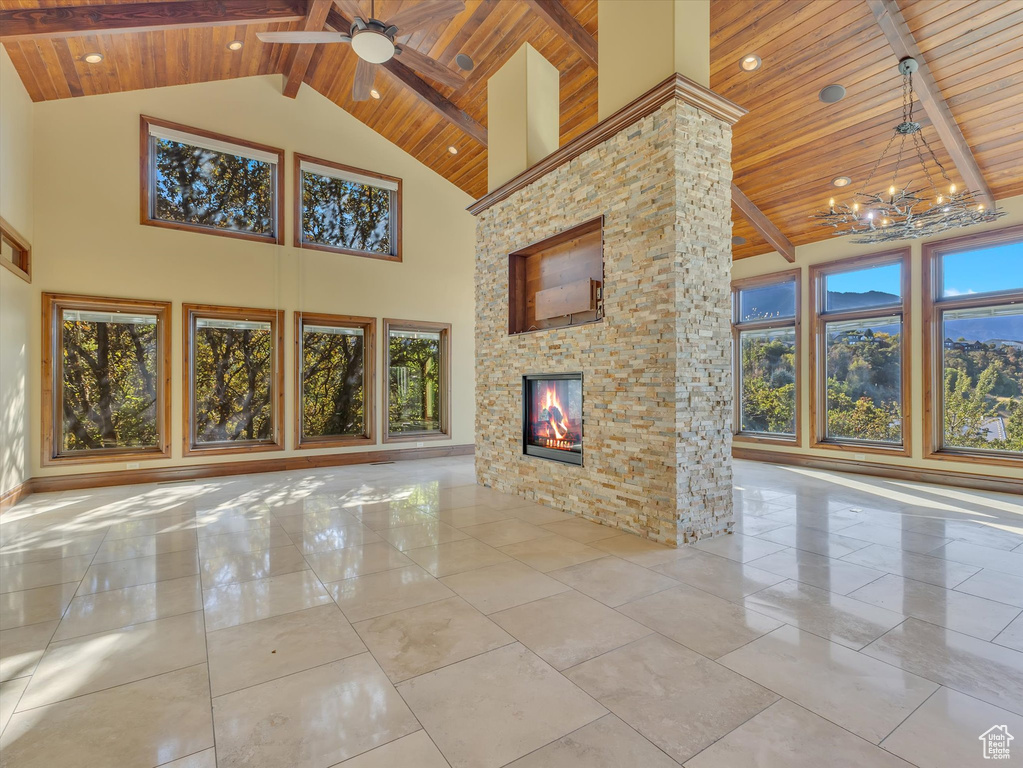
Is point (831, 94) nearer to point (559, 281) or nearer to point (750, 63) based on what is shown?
point (750, 63)

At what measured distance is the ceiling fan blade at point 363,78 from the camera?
16.6ft

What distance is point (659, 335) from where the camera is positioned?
3725 mm

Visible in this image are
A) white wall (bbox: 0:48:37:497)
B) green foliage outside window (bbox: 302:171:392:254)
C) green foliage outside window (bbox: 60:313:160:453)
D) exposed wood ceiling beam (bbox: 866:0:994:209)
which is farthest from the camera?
green foliage outside window (bbox: 302:171:392:254)

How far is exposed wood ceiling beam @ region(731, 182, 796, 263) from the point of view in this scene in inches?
272

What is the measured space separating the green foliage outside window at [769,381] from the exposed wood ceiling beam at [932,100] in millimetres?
2773

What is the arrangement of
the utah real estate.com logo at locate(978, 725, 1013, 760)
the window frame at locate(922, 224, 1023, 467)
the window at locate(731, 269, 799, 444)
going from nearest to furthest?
the utah real estate.com logo at locate(978, 725, 1013, 760)
the window frame at locate(922, 224, 1023, 467)
the window at locate(731, 269, 799, 444)

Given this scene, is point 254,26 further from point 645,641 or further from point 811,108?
point 645,641

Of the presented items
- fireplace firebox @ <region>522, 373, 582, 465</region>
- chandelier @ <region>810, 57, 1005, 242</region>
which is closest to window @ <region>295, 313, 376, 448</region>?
fireplace firebox @ <region>522, 373, 582, 465</region>

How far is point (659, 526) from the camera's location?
3.72 metres

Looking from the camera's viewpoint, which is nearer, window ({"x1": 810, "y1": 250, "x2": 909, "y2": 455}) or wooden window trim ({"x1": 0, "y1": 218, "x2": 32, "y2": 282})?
wooden window trim ({"x1": 0, "y1": 218, "x2": 32, "y2": 282})

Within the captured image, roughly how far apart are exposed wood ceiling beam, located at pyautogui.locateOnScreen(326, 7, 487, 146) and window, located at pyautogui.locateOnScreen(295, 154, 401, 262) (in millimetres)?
1649

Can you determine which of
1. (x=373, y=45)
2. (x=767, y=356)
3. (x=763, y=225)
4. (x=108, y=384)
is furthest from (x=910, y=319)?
(x=108, y=384)

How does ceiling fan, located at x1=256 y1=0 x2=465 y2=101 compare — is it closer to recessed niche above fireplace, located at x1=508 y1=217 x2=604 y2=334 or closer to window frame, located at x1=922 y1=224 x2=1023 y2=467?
recessed niche above fireplace, located at x1=508 y1=217 x2=604 y2=334

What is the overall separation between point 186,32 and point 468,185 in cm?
430
